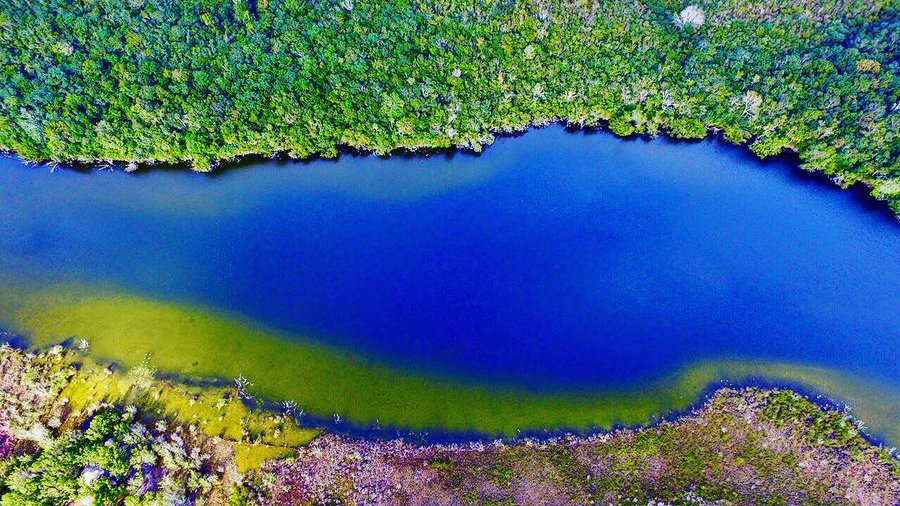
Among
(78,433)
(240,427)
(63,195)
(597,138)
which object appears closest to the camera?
(78,433)

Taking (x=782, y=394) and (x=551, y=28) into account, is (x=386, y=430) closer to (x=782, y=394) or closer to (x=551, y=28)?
(x=782, y=394)

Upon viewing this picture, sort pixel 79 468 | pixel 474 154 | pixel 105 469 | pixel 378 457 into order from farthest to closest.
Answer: pixel 474 154, pixel 378 457, pixel 105 469, pixel 79 468

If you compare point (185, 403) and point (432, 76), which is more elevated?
point (432, 76)

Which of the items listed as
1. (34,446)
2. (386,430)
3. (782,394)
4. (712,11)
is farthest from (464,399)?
(712,11)

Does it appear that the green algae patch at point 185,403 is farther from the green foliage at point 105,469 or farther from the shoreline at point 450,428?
the green foliage at point 105,469

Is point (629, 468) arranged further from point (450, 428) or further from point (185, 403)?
point (185, 403)

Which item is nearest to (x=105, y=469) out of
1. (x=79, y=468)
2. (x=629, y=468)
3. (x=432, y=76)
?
(x=79, y=468)

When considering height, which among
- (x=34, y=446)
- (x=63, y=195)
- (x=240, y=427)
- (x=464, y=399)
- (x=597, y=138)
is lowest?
(x=34, y=446)

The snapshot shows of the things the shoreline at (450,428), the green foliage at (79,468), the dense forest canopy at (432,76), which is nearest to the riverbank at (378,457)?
the green foliage at (79,468)
